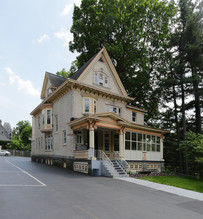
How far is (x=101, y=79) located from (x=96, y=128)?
8.28 meters

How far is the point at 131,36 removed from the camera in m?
31.2

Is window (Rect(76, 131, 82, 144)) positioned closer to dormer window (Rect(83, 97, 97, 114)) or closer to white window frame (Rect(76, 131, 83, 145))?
white window frame (Rect(76, 131, 83, 145))

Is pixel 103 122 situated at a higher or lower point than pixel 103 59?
lower

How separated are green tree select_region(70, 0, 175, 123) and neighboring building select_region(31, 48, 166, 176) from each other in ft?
21.1

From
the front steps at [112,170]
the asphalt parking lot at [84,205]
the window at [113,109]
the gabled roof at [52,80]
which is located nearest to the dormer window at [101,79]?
the window at [113,109]

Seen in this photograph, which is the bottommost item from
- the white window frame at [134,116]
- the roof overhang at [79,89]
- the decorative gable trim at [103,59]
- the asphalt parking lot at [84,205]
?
the asphalt parking lot at [84,205]

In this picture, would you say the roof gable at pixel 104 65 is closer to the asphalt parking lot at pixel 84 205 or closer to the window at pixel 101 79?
the window at pixel 101 79

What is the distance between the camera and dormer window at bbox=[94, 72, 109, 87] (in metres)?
23.8

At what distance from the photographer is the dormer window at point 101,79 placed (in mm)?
23812

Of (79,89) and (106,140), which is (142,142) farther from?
(79,89)

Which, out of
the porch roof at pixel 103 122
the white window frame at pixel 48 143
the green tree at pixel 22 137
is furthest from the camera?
the green tree at pixel 22 137

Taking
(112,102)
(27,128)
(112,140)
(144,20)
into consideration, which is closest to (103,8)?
(144,20)

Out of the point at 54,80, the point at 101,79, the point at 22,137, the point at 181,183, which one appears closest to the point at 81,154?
the point at 181,183

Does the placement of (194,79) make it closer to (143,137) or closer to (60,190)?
(143,137)
